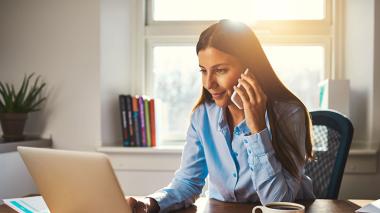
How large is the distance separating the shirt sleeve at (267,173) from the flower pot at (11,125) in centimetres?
155

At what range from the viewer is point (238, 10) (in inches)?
108

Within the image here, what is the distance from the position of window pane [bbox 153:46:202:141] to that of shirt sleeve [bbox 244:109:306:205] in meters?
1.44

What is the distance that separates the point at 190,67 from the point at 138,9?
479 mm

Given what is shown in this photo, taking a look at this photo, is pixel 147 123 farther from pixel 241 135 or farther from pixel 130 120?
pixel 241 135

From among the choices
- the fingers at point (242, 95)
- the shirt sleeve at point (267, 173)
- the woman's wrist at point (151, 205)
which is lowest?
the woman's wrist at point (151, 205)

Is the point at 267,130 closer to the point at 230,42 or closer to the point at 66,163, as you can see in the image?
the point at 230,42

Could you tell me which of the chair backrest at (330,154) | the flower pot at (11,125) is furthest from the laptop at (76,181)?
the flower pot at (11,125)

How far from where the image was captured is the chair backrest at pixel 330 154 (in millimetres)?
1827

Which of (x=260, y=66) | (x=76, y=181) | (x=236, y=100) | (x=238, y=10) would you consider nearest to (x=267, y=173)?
(x=236, y=100)

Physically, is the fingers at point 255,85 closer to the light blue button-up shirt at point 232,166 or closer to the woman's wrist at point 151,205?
the light blue button-up shirt at point 232,166

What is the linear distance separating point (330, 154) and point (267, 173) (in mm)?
643

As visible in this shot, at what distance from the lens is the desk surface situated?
4.14 ft

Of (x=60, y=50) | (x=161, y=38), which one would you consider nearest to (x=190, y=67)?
(x=161, y=38)

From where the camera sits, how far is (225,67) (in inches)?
55.4
